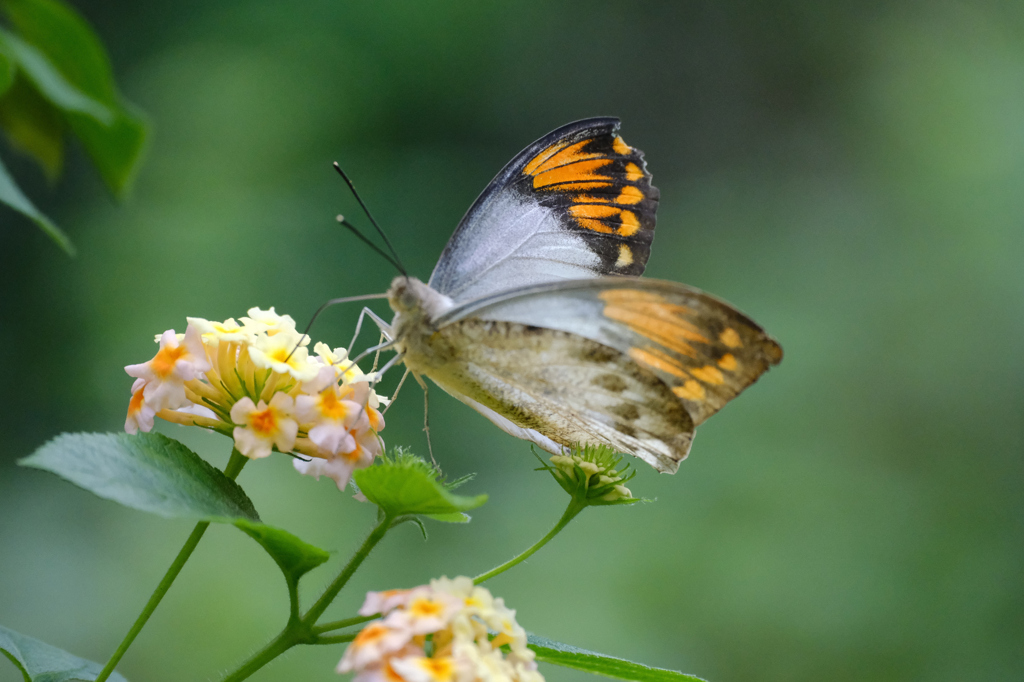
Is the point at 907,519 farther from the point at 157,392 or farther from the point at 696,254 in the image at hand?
the point at 157,392

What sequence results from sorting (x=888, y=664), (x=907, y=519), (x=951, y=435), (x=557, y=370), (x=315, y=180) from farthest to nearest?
(x=315, y=180) < (x=951, y=435) < (x=907, y=519) < (x=888, y=664) < (x=557, y=370)

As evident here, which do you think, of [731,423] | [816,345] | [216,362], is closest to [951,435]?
[816,345]

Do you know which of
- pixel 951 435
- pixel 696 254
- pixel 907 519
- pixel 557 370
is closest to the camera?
pixel 557 370

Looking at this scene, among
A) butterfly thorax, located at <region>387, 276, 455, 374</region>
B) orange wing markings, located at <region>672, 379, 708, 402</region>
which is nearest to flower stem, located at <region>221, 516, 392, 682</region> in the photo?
butterfly thorax, located at <region>387, 276, 455, 374</region>

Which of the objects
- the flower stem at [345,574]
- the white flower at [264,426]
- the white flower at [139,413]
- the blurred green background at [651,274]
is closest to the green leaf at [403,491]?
the flower stem at [345,574]

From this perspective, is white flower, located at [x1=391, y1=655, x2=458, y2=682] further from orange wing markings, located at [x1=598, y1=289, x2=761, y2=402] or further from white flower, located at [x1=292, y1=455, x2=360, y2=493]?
orange wing markings, located at [x1=598, y1=289, x2=761, y2=402]

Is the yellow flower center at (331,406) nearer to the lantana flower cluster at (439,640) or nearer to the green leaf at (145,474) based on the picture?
the green leaf at (145,474)
